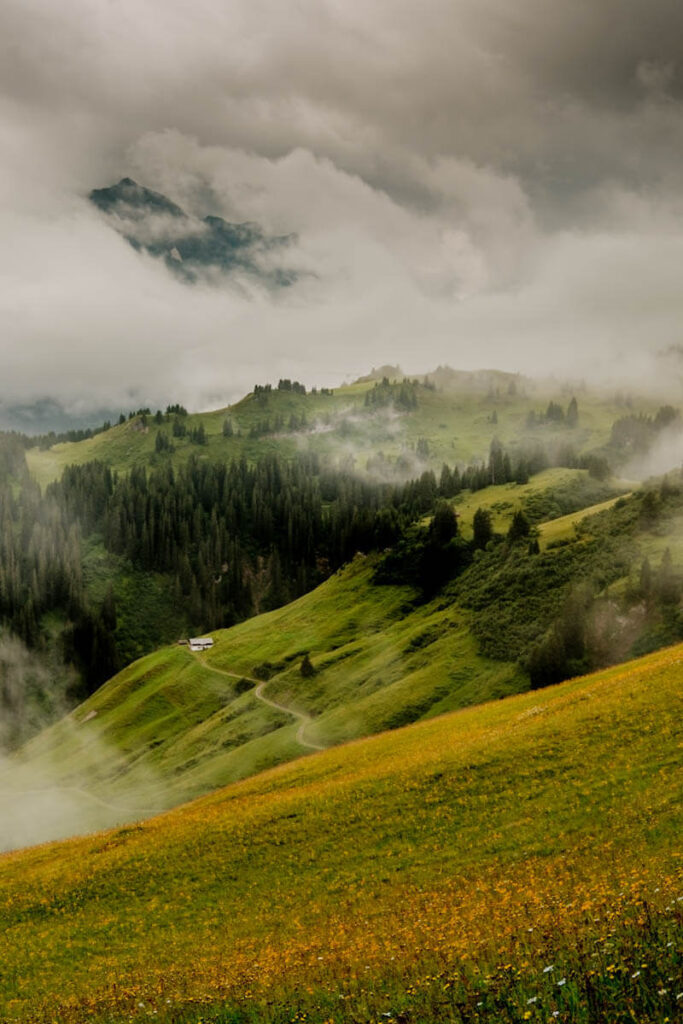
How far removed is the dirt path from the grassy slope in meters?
0.91

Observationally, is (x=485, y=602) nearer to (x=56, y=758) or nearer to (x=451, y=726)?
(x=451, y=726)

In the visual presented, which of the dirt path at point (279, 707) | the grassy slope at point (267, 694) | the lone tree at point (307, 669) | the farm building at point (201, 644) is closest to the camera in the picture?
the dirt path at point (279, 707)

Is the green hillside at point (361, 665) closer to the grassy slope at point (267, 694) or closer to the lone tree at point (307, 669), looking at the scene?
the lone tree at point (307, 669)

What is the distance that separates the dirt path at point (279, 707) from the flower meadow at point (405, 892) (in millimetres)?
37828

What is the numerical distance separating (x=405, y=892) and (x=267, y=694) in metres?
91.9

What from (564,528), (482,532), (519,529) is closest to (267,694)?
(519,529)

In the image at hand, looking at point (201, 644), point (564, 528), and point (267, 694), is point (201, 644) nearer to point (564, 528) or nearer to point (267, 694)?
point (267, 694)

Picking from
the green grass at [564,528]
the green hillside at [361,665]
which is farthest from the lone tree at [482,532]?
the green grass at [564,528]

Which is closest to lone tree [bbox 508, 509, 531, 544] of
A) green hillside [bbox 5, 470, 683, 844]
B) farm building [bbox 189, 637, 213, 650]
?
green hillside [bbox 5, 470, 683, 844]

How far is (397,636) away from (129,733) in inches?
2278

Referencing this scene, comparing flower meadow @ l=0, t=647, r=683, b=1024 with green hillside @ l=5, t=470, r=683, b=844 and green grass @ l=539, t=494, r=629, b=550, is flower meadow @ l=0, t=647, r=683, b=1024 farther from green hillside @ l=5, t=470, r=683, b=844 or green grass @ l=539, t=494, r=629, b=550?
green grass @ l=539, t=494, r=629, b=550

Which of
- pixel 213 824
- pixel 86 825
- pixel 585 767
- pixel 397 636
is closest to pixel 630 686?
pixel 585 767

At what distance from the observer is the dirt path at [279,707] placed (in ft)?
290

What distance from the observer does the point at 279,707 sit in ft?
359
